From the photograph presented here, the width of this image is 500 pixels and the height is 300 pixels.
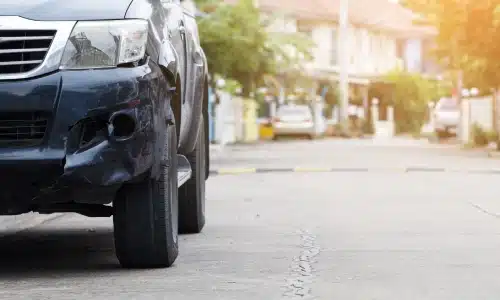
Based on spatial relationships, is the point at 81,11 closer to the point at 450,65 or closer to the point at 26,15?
the point at 26,15

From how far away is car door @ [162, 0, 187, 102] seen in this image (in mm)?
8383

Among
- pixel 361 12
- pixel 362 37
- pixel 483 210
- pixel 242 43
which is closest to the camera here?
pixel 483 210

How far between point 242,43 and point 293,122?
13.5 m

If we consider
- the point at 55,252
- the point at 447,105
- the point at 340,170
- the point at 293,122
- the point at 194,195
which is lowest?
the point at 293,122

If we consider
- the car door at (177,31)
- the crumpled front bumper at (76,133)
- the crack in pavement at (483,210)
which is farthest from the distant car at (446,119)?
the crumpled front bumper at (76,133)

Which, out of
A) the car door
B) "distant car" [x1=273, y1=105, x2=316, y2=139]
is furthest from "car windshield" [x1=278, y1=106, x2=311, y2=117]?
the car door

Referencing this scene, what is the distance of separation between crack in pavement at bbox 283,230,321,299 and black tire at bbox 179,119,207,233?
0.86 metres

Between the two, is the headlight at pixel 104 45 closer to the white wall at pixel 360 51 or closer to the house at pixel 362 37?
the house at pixel 362 37

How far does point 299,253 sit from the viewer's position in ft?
28.1

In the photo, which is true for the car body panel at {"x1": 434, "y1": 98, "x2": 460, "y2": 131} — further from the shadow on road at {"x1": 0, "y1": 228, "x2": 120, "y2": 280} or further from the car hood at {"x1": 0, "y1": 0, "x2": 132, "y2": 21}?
the car hood at {"x1": 0, "y1": 0, "x2": 132, "y2": 21}

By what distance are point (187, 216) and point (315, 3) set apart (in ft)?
186

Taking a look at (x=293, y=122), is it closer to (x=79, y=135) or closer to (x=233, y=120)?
(x=233, y=120)

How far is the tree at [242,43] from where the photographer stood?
36.8 m

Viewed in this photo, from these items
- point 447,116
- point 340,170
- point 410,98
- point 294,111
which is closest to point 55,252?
point 340,170
